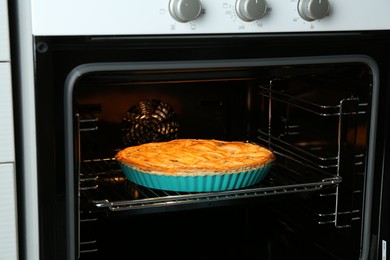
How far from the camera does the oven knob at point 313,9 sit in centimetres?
143

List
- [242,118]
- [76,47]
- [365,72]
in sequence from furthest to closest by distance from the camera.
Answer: [242,118] → [365,72] → [76,47]

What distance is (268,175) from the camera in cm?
169

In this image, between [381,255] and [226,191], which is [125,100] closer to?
[226,191]

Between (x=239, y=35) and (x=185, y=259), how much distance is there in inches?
23.7

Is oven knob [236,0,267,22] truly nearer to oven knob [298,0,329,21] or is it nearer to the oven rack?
oven knob [298,0,329,21]

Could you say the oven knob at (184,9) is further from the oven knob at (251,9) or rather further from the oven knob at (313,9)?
the oven knob at (313,9)

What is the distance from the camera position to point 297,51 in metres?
1.48

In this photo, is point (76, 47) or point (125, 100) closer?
point (76, 47)

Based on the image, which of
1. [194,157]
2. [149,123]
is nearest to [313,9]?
[194,157]

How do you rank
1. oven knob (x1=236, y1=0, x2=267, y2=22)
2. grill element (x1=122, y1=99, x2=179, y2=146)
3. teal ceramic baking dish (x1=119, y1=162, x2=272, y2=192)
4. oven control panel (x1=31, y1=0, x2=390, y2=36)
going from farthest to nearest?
1. grill element (x1=122, y1=99, x2=179, y2=146)
2. teal ceramic baking dish (x1=119, y1=162, x2=272, y2=192)
3. oven knob (x1=236, y1=0, x2=267, y2=22)
4. oven control panel (x1=31, y1=0, x2=390, y2=36)

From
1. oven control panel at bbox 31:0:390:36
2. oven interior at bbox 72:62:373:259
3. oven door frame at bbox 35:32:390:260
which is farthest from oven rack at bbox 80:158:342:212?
oven control panel at bbox 31:0:390:36

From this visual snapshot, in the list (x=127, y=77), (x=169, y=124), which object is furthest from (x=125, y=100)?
(x=127, y=77)

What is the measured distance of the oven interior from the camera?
1565 millimetres

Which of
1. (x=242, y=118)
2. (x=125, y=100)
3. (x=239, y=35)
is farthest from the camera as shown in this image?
(x=242, y=118)
